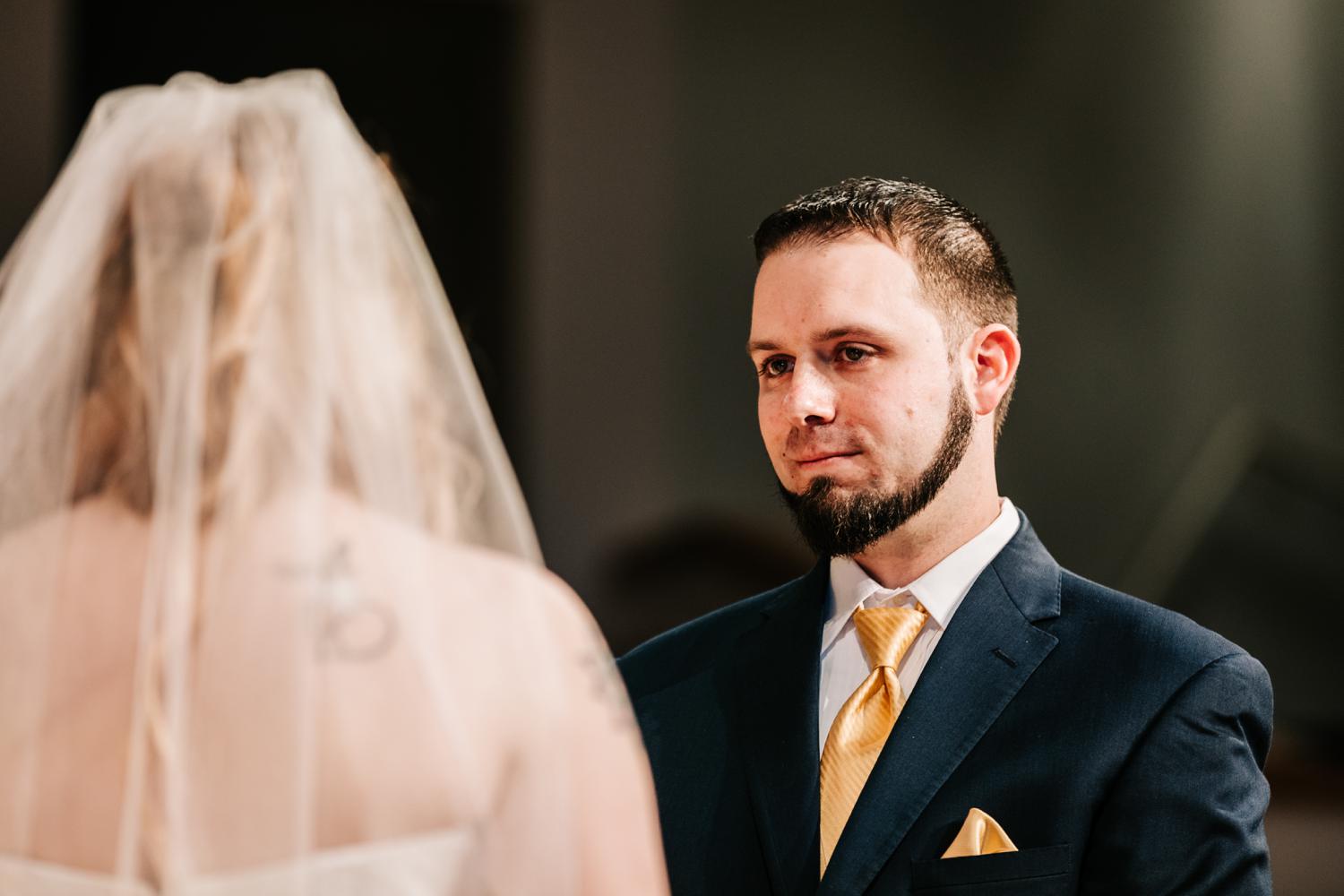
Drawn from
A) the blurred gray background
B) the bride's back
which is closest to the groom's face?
the bride's back

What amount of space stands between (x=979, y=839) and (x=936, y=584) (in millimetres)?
363

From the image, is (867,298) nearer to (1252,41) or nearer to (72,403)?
(72,403)

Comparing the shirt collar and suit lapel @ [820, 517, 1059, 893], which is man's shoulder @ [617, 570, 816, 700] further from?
suit lapel @ [820, 517, 1059, 893]

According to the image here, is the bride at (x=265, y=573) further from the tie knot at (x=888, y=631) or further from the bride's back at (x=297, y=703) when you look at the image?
the tie knot at (x=888, y=631)

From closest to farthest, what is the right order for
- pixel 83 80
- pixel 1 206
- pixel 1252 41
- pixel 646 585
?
pixel 1 206 < pixel 83 80 < pixel 646 585 < pixel 1252 41

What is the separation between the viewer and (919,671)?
69.5 inches

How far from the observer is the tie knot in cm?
177

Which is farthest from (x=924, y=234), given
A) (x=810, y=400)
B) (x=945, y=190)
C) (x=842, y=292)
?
(x=945, y=190)

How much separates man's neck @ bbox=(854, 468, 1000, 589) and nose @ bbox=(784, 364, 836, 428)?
0.18m

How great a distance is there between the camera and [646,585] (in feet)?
17.9

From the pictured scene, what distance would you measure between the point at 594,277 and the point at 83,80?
2026 millimetres

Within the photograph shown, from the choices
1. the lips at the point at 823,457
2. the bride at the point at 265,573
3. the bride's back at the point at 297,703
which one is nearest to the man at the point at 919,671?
the lips at the point at 823,457

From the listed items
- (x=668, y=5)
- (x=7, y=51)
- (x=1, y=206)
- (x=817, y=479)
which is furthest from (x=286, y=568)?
(x=668, y=5)

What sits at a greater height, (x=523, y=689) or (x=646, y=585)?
(x=523, y=689)
